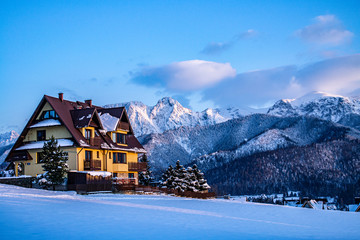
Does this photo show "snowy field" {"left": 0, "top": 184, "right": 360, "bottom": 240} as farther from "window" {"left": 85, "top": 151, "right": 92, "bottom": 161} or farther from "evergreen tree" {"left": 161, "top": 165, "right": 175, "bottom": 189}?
"evergreen tree" {"left": 161, "top": 165, "right": 175, "bottom": 189}

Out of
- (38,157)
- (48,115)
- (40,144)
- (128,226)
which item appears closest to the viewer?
(128,226)

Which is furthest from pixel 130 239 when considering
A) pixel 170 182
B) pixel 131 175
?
pixel 170 182

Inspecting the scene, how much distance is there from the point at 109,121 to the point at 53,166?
13.3 meters

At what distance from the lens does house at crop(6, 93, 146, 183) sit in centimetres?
4962

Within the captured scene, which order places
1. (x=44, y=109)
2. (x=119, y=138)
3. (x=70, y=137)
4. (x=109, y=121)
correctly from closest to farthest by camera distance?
(x=70, y=137), (x=44, y=109), (x=109, y=121), (x=119, y=138)

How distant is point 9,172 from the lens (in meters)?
57.5

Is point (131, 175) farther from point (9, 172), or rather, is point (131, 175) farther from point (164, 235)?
point (164, 235)

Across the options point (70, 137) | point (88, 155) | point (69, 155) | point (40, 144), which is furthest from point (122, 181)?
point (40, 144)

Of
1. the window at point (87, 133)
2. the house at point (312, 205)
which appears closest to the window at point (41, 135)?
the window at point (87, 133)

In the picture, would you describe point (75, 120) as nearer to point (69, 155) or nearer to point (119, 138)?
point (69, 155)

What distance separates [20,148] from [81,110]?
8.51m

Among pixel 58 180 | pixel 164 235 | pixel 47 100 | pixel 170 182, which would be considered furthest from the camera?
pixel 170 182

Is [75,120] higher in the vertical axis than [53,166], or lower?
higher

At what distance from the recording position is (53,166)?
44.9m
